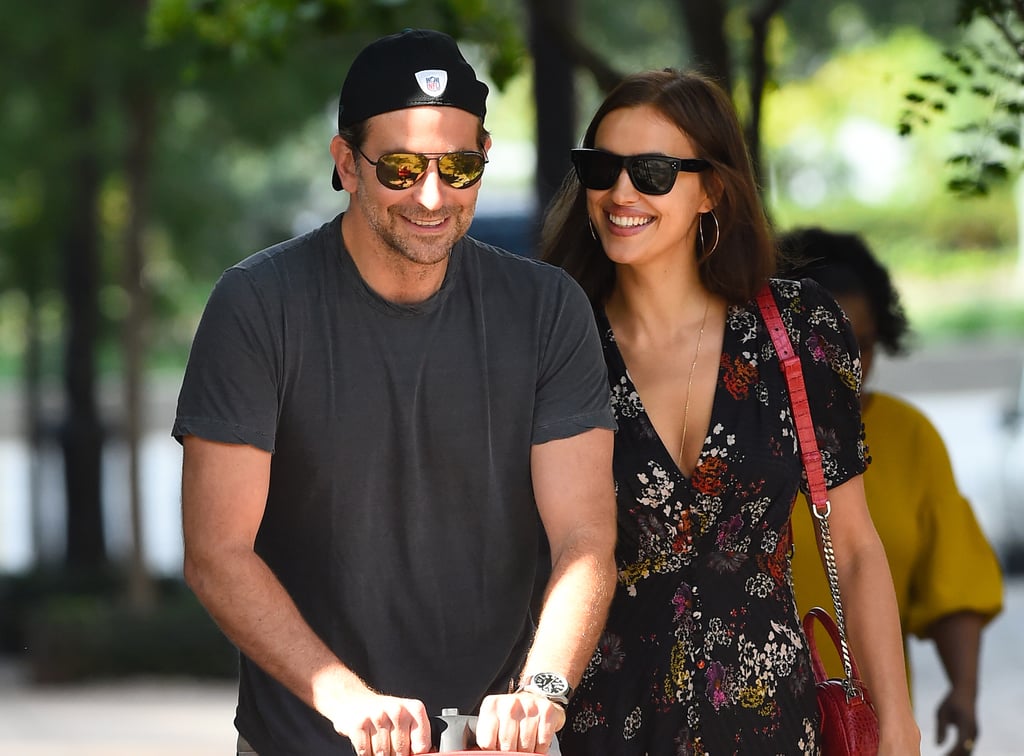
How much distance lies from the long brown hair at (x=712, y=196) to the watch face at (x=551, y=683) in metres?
1.02

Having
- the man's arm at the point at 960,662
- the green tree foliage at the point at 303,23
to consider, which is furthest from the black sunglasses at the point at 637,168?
the green tree foliage at the point at 303,23

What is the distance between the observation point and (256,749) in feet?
9.56

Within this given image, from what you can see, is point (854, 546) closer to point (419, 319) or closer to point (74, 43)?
point (419, 319)

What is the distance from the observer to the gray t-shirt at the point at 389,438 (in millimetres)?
2752

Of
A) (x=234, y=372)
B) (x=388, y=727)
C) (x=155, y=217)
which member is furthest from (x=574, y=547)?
(x=155, y=217)

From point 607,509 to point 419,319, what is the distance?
0.46m

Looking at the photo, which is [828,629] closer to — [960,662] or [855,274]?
[960,662]

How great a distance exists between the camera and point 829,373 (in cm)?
330

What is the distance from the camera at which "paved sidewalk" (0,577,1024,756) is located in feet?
26.7

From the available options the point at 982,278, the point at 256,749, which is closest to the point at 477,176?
the point at 256,749

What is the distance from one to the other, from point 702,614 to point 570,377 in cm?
56

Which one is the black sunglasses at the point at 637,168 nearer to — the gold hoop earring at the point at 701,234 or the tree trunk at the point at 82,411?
the gold hoop earring at the point at 701,234

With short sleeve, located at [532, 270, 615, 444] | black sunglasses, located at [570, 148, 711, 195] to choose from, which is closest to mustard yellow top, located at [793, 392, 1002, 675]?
black sunglasses, located at [570, 148, 711, 195]

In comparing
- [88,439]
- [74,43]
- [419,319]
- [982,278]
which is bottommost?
[419,319]
